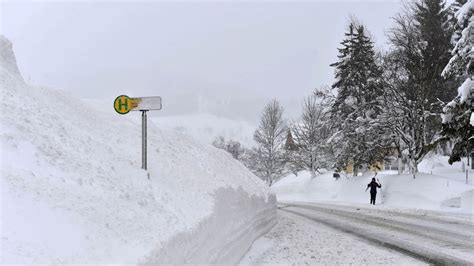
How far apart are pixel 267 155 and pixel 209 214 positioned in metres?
44.7

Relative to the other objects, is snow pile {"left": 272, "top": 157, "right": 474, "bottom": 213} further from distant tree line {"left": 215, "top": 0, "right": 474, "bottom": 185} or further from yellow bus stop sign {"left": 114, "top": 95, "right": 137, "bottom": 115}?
yellow bus stop sign {"left": 114, "top": 95, "right": 137, "bottom": 115}

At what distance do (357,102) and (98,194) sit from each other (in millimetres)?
27589

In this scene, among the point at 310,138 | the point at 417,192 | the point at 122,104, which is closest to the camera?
the point at 122,104

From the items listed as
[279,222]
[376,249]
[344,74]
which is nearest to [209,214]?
[376,249]

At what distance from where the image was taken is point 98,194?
4848 mm

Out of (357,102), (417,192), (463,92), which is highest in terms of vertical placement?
→ (357,102)

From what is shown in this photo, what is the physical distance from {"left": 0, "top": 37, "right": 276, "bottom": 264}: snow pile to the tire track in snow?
347cm

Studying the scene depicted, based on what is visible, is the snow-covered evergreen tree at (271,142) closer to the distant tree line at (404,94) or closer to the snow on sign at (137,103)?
the distant tree line at (404,94)

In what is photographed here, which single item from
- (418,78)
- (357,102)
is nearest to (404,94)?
(418,78)

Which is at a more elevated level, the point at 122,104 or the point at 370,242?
the point at 122,104

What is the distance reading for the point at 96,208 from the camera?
14.8 ft

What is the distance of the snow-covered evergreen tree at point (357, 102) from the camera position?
26906 millimetres

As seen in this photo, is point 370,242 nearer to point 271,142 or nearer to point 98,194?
point 98,194

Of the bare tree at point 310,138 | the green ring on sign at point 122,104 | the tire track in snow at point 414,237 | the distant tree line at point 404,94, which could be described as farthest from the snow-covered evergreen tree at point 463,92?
the bare tree at point 310,138
